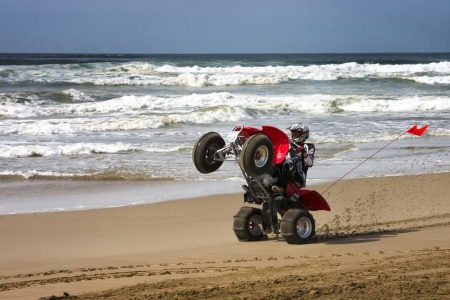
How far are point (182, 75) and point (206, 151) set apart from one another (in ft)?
131

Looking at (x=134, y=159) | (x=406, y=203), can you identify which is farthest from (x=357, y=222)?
(x=134, y=159)

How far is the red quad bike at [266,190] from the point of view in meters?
8.20

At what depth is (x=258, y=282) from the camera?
628 cm

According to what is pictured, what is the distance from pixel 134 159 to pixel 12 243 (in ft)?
23.9

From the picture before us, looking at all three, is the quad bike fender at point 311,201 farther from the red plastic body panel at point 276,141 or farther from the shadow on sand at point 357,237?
the red plastic body panel at point 276,141

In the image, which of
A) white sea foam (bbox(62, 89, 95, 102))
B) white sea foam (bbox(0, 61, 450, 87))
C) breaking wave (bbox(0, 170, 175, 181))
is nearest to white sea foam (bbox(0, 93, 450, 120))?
→ white sea foam (bbox(62, 89, 95, 102))

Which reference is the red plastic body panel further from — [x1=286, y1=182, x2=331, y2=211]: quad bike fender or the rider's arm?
[x1=286, y1=182, x2=331, y2=211]: quad bike fender

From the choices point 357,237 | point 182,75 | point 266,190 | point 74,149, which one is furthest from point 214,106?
point 182,75

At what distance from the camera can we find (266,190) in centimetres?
844

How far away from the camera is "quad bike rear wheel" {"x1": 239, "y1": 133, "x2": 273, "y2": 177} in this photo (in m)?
7.75

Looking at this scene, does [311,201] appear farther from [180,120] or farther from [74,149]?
[180,120]

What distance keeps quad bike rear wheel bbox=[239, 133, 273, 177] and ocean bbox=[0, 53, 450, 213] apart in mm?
5483

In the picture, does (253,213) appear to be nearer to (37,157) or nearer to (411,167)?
(411,167)

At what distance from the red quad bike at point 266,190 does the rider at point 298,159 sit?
0.05 metres
